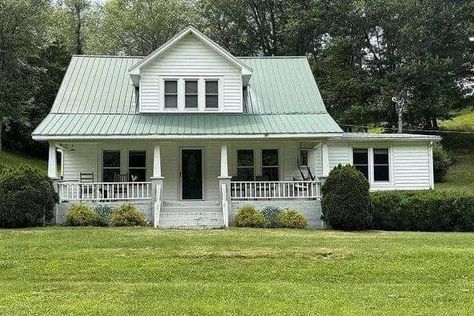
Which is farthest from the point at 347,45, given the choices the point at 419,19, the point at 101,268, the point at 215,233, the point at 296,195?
the point at 101,268

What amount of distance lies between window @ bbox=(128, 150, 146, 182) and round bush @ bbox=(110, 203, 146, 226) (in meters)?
3.58

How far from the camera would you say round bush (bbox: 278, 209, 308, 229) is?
18.0 m

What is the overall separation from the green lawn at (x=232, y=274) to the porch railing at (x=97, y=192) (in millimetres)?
4481

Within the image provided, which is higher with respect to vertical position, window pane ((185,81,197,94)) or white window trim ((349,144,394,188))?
window pane ((185,81,197,94))

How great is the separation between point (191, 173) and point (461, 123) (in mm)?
30218

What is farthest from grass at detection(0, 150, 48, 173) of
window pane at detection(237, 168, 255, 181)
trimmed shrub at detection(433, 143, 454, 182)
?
trimmed shrub at detection(433, 143, 454, 182)

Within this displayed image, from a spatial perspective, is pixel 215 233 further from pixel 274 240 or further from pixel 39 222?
pixel 39 222

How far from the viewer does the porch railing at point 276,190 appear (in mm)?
19203

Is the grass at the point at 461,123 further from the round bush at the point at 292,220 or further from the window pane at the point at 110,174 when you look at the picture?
the window pane at the point at 110,174

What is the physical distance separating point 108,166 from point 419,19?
76.9ft

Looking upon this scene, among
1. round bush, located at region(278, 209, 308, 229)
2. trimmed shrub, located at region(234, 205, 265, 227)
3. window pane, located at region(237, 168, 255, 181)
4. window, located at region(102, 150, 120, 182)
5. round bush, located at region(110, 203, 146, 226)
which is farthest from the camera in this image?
window pane, located at region(237, 168, 255, 181)

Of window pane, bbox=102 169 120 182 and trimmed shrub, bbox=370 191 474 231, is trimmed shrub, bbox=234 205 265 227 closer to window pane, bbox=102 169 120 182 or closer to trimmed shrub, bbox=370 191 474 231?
trimmed shrub, bbox=370 191 474 231

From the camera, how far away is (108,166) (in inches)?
844

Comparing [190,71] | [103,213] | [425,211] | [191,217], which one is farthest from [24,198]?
[425,211]
